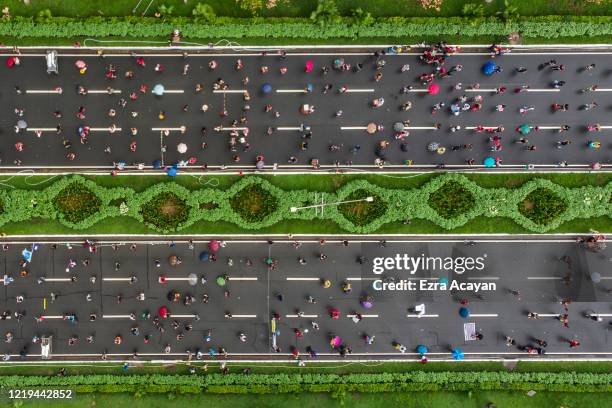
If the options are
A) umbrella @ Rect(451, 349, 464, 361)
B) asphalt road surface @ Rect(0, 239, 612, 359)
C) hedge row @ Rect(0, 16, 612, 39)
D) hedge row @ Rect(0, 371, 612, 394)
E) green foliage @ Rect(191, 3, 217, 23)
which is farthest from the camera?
asphalt road surface @ Rect(0, 239, 612, 359)

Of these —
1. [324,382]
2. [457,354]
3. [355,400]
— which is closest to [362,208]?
[457,354]

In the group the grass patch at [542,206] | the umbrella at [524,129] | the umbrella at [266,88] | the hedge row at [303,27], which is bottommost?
the grass patch at [542,206]

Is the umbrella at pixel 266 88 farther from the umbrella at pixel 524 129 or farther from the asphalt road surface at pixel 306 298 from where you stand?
the umbrella at pixel 524 129

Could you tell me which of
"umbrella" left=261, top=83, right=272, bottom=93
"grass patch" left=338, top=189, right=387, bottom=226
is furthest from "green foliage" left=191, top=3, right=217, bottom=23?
"grass patch" left=338, top=189, right=387, bottom=226

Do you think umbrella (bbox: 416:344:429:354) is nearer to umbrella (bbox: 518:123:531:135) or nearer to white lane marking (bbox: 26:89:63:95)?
umbrella (bbox: 518:123:531:135)

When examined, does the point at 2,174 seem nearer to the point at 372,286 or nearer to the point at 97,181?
the point at 97,181

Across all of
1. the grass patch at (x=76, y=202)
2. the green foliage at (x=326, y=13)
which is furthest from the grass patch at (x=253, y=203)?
the green foliage at (x=326, y=13)
